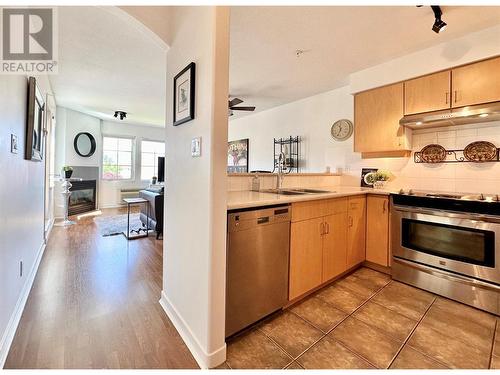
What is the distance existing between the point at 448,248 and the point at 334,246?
3.24 ft

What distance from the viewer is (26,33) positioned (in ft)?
6.57

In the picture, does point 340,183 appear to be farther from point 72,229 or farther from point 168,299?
point 72,229

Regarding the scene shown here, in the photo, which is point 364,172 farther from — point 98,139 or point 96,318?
point 98,139

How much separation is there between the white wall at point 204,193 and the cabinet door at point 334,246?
1.16m

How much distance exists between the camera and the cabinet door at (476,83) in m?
2.06

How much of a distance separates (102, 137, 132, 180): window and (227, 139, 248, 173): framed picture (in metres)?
3.18

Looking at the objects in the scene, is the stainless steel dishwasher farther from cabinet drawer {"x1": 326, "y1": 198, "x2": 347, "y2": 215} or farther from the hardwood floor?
cabinet drawer {"x1": 326, "y1": 198, "x2": 347, "y2": 215}

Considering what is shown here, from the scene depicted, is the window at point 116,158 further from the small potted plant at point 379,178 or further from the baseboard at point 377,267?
the baseboard at point 377,267

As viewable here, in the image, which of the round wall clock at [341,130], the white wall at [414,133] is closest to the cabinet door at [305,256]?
the white wall at [414,133]

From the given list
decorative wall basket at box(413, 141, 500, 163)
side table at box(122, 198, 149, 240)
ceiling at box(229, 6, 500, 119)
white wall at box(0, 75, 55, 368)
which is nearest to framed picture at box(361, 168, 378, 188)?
decorative wall basket at box(413, 141, 500, 163)

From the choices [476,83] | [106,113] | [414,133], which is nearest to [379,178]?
[414,133]

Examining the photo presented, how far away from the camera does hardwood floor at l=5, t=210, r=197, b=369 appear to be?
1.34 metres

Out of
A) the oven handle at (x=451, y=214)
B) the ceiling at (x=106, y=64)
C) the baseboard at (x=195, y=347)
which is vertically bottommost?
the baseboard at (x=195, y=347)

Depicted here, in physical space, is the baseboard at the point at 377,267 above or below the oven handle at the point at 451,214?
below
